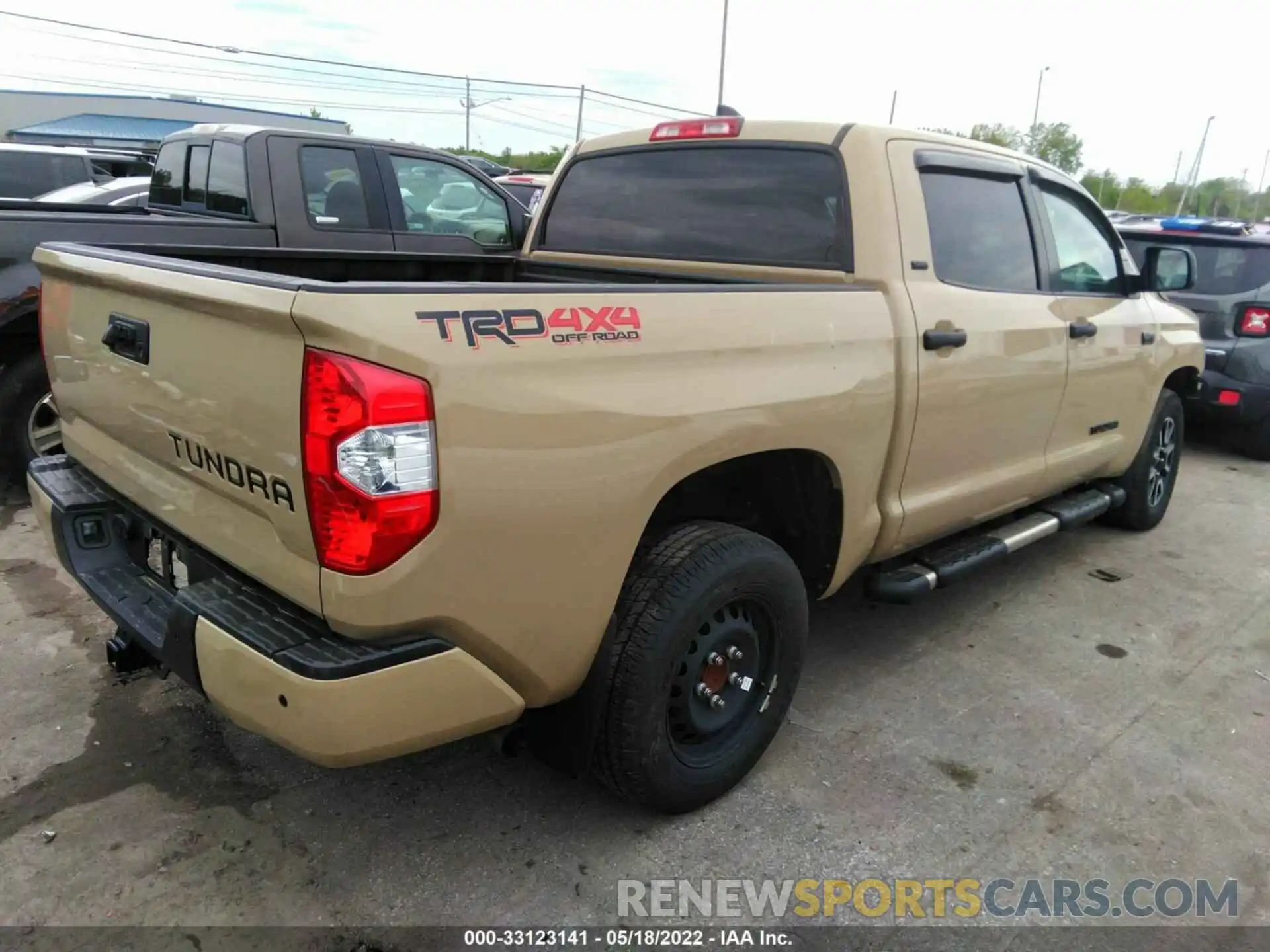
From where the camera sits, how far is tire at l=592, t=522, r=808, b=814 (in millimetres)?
2406

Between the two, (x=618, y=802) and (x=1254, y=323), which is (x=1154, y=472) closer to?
(x=1254, y=323)

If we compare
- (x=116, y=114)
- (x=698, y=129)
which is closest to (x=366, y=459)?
(x=698, y=129)

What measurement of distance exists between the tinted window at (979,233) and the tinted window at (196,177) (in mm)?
4630

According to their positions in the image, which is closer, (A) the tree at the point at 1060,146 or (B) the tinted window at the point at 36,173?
(B) the tinted window at the point at 36,173

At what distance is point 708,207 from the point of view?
352cm

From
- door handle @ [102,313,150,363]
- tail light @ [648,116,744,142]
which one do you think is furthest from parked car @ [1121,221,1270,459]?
door handle @ [102,313,150,363]

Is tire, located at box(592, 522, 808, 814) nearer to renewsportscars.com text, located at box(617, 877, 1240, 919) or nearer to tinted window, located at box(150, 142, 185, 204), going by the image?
renewsportscars.com text, located at box(617, 877, 1240, 919)

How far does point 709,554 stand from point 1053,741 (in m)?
1.60

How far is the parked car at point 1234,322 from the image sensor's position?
709cm

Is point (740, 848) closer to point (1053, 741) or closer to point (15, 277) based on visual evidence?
point (1053, 741)

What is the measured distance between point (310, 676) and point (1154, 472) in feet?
16.5

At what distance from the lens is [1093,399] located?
14.0 ft

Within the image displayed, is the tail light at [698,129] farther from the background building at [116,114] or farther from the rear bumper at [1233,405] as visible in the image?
the background building at [116,114]

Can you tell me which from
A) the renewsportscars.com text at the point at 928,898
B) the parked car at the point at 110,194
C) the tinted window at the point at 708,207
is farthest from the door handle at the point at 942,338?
the parked car at the point at 110,194
